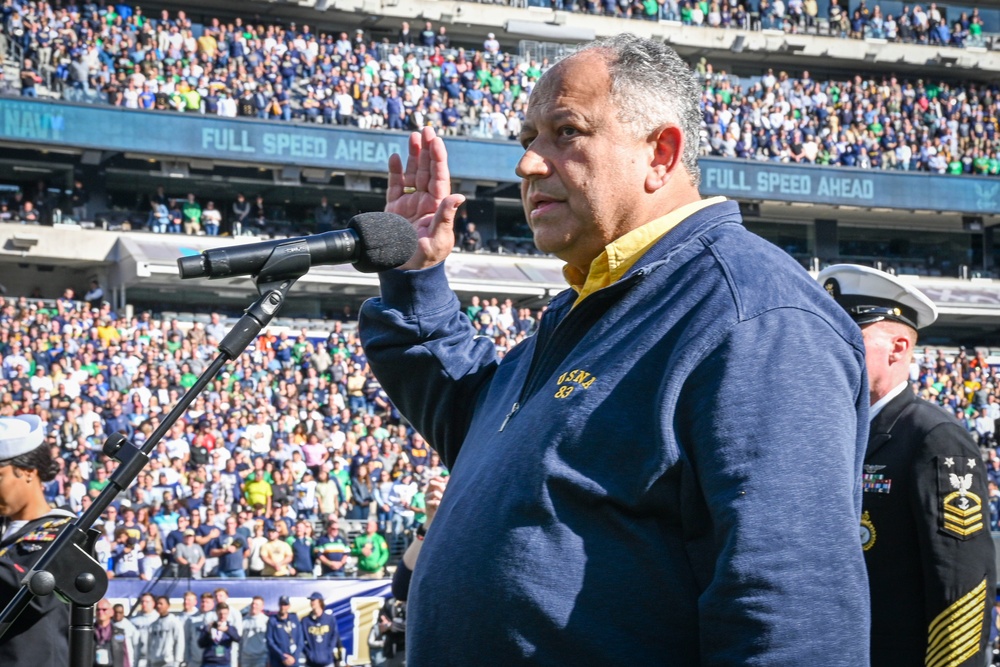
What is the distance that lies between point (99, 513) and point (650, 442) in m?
1.28

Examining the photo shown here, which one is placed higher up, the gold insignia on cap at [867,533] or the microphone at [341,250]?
the microphone at [341,250]

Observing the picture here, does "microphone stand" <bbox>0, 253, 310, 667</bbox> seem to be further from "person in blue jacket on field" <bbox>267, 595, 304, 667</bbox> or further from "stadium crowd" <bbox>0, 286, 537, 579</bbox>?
"person in blue jacket on field" <bbox>267, 595, 304, 667</bbox>

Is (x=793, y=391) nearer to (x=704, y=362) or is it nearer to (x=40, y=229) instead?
(x=704, y=362)

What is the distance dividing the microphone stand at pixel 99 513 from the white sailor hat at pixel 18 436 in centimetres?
152

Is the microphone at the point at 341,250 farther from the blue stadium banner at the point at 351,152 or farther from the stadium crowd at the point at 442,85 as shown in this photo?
the stadium crowd at the point at 442,85

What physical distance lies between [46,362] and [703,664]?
Result: 17945 millimetres

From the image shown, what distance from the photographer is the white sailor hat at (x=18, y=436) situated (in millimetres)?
4301

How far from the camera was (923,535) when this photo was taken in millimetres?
3213

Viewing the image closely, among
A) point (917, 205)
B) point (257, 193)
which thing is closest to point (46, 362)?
point (257, 193)

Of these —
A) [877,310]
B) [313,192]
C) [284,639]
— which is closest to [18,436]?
[877,310]

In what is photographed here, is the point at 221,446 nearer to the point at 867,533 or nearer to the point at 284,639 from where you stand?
the point at 284,639

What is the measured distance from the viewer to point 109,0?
3011cm

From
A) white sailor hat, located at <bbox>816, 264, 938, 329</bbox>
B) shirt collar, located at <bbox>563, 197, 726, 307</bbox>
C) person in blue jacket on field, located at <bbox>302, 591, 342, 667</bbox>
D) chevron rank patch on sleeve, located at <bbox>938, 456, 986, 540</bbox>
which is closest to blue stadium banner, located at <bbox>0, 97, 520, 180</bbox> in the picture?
person in blue jacket on field, located at <bbox>302, 591, 342, 667</bbox>

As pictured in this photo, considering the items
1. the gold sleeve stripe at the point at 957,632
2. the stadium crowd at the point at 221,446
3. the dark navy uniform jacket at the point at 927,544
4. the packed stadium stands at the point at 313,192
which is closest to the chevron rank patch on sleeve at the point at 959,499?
the dark navy uniform jacket at the point at 927,544
